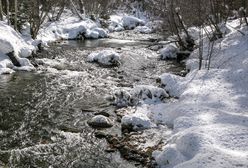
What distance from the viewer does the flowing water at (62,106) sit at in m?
9.18

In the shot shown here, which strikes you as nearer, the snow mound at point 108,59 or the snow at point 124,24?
the snow mound at point 108,59

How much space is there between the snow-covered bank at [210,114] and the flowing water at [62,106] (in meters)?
1.35

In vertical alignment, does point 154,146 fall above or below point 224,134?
below

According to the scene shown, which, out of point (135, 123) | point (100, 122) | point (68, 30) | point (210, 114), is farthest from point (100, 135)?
point (68, 30)

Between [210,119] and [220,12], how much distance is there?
1229cm

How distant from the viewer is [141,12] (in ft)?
152

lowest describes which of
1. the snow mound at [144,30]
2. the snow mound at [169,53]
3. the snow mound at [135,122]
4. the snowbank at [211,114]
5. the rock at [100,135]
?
the snow mound at [144,30]

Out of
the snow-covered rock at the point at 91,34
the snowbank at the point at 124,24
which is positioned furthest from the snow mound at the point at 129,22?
the snow-covered rock at the point at 91,34

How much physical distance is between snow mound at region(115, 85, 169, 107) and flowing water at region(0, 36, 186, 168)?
19.0 inches

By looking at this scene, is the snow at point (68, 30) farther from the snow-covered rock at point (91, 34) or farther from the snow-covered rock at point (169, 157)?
the snow-covered rock at point (169, 157)

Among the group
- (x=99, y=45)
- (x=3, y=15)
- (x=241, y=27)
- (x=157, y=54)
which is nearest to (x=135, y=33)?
(x=99, y=45)

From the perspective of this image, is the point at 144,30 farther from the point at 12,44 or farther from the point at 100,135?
the point at 100,135

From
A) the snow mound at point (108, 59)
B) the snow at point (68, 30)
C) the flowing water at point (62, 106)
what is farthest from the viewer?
the snow at point (68, 30)

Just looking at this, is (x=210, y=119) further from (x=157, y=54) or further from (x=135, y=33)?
(x=135, y=33)
